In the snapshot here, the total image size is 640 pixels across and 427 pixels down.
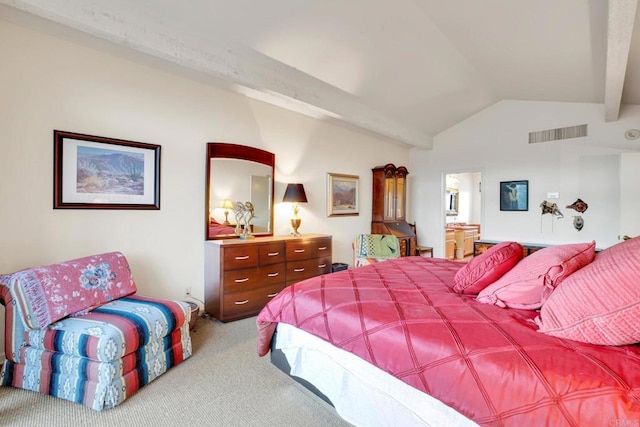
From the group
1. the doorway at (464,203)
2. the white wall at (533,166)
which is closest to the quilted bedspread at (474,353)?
the white wall at (533,166)

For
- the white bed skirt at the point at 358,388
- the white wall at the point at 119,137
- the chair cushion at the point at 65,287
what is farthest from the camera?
the white wall at the point at 119,137

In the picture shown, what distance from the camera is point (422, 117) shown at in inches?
207

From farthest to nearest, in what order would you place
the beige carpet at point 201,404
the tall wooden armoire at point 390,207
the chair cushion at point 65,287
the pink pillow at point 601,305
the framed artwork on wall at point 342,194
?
the tall wooden armoire at point 390,207
the framed artwork on wall at point 342,194
the chair cushion at point 65,287
the beige carpet at point 201,404
the pink pillow at point 601,305

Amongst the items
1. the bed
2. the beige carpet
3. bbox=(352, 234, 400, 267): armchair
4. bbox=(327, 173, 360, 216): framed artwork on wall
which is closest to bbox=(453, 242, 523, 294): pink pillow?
the bed

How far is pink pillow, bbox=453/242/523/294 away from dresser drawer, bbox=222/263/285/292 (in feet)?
7.14

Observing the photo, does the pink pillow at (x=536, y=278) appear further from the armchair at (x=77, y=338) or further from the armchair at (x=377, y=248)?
the armchair at (x=377, y=248)

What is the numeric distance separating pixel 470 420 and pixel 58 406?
7.55 feet

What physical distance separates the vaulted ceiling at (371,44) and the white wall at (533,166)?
33cm

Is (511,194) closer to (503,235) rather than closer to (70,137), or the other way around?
(503,235)

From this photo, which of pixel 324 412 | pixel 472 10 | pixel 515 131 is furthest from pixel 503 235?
pixel 324 412

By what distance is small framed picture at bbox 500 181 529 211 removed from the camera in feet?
16.7

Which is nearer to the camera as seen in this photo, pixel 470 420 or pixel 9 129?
pixel 470 420

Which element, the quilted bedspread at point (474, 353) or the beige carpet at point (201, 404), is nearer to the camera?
the quilted bedspread at point (474, 353)

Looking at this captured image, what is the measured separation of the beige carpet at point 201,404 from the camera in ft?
5.68
